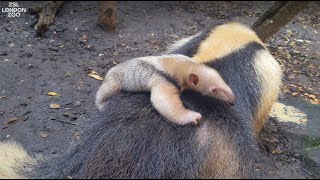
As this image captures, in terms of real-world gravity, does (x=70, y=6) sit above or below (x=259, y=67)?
below

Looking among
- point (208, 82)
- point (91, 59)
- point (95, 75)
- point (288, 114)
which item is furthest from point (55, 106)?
point (288, 114)

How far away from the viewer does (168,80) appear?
3607mm

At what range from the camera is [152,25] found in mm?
7551

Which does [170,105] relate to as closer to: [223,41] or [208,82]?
[208,82]

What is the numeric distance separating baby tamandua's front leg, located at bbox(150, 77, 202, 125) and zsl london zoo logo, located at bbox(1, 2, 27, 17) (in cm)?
481

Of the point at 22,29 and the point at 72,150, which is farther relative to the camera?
the point at 22,29

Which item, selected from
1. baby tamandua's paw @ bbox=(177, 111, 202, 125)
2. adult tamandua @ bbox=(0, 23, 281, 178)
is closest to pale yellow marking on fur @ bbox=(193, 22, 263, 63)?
adult tamandua @ bbox=(0, 23, 281, 178)

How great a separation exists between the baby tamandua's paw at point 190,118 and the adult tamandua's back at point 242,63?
0.53 m

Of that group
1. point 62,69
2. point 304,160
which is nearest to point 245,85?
point 304,160

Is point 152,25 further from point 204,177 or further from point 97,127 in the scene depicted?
point 204,177

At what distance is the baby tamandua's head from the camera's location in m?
→ 3.53

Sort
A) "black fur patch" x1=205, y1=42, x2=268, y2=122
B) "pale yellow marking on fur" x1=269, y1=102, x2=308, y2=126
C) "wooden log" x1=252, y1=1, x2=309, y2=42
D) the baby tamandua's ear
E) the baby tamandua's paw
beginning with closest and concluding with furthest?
the baby tamandua's paw, the baby tamandua's ear, "black fur patch" x1=205, y1=42, x2=268, y2=122, "wooden log" x1=252, y1=1, x2=309, y2=42, "pale yellow marking on fur" x1=269, y1=102, x2=308, y2=126

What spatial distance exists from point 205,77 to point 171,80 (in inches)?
10.9

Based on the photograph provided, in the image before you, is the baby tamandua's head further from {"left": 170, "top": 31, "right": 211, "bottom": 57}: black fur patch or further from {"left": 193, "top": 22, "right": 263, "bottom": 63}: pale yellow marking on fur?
{"left": 170, "top": 31, "right": 211, "bottom": 57}: black fur patch
